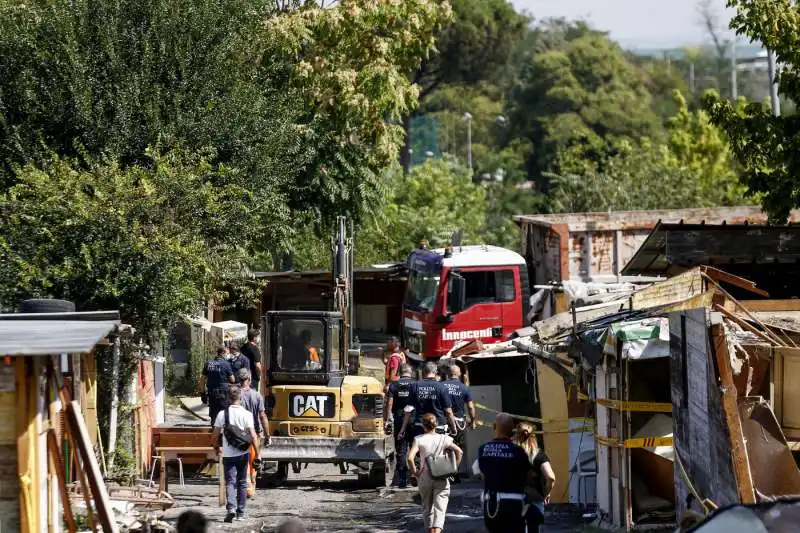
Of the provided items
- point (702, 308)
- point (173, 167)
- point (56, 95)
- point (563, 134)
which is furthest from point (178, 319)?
point (563, 134)

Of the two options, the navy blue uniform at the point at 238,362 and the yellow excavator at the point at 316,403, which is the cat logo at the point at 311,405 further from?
the navy blue uniform at the point at 238,362

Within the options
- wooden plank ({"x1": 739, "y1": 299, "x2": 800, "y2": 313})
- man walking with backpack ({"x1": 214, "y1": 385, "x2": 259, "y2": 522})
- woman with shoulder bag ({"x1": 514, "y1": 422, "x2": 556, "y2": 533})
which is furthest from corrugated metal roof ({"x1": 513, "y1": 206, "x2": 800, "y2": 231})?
woman with shoulder bag ({"x1": 514, "y1": 422, "x2": 556, "y2": 533})

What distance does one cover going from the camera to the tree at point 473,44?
67062 mm

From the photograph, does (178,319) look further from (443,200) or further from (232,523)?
(443,200)

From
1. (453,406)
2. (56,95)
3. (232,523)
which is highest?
(56,95)

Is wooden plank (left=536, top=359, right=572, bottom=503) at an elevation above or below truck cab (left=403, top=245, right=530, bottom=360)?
below

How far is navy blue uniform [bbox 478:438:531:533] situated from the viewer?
10.6m

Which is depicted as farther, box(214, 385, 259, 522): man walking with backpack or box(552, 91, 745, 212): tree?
box(552, 91, 745, 212): tree

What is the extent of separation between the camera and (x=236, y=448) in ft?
47.3

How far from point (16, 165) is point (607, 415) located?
9.07 metres

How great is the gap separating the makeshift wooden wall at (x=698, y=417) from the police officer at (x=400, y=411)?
4300 millimetres

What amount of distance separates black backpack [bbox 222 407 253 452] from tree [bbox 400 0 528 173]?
170 feet

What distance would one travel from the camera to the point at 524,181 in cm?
7125

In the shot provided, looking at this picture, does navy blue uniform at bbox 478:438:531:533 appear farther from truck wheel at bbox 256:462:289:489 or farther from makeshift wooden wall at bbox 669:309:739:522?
truck wheel at bbox 256:462:289:489
